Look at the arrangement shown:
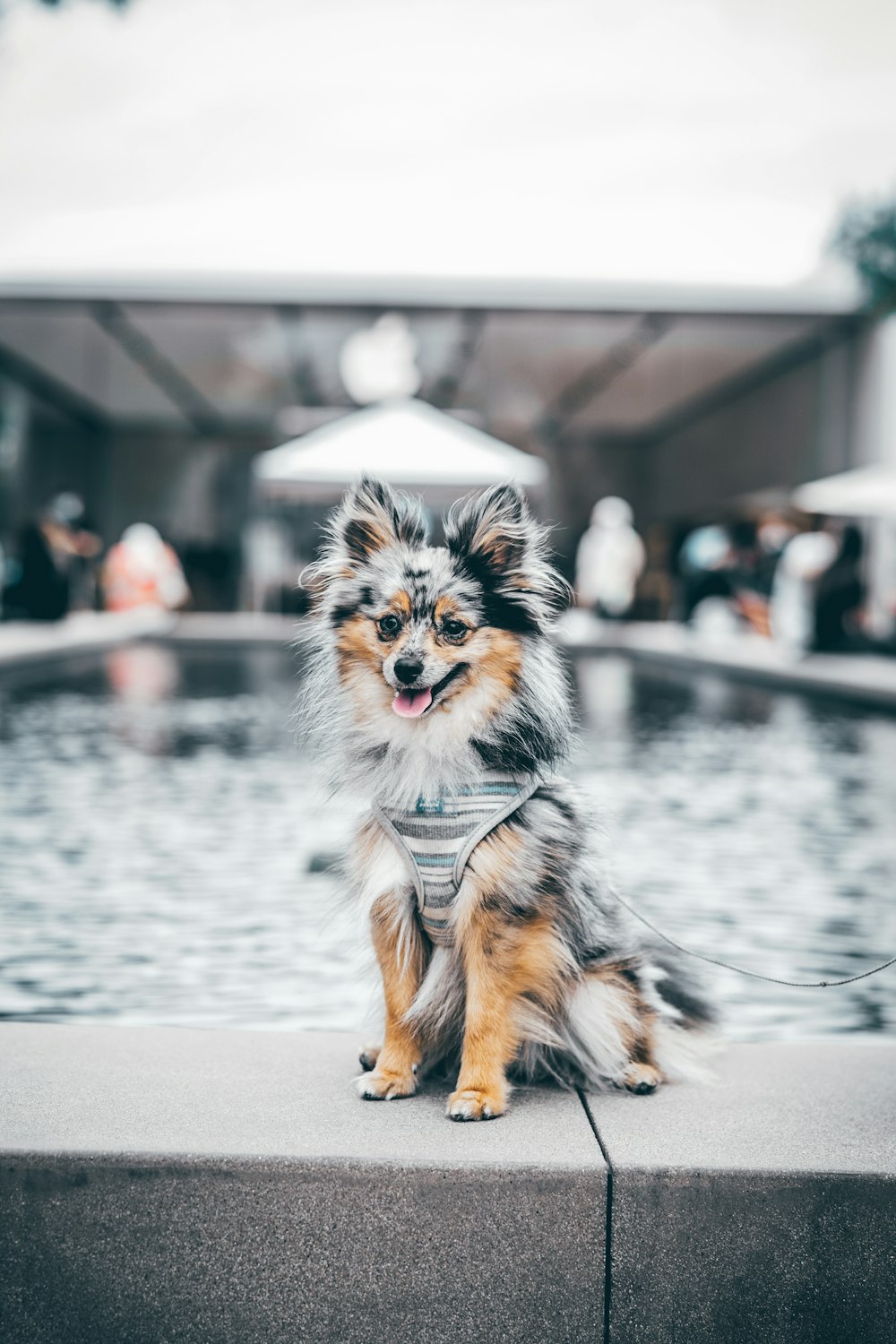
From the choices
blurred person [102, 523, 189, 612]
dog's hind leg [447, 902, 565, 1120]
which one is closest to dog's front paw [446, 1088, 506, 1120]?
dog's hind leg [447, 902, 565, 1120]

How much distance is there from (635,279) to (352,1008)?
24.7 metres

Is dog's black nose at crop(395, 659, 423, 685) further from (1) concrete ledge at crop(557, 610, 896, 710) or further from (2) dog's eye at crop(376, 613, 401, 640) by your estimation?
(1) concrete ledge at crop(557, 610, 896, 710)

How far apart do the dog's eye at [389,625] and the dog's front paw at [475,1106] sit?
79cm

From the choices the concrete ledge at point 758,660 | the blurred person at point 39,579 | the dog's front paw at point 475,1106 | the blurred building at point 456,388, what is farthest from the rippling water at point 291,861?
the blurred building at point 456,388

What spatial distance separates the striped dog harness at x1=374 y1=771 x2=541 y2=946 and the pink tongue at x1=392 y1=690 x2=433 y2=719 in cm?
18

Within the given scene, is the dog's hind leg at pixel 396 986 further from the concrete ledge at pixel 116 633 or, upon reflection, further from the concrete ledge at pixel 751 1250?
the concrete ledge at pixel 116 633

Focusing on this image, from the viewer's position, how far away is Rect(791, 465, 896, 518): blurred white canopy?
19.6m

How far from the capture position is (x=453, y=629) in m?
2.60

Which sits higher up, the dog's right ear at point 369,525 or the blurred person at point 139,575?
the dog's right ear at point 369,525

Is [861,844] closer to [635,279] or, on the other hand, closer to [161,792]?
[161,792]

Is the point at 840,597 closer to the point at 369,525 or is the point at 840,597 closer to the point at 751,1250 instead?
the point at 369,525

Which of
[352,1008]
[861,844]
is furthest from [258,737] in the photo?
[352,1008]

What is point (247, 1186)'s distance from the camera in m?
2.38

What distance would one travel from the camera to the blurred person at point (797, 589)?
69.4ft
